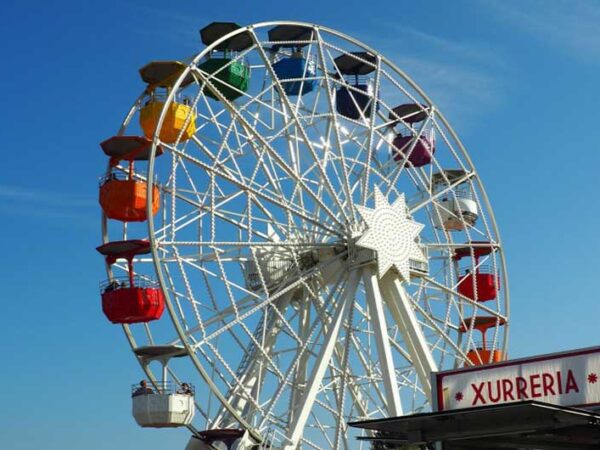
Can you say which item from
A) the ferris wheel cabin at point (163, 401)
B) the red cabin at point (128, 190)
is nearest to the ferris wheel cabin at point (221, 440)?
the ferris wheel cabin at point (163, 401)

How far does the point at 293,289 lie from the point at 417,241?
3829mm

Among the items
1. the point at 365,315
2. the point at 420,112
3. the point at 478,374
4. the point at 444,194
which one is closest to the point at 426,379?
the point at 365,315

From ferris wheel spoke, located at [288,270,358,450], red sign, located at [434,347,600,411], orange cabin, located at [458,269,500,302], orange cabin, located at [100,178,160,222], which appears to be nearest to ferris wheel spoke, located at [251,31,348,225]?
ferris wheel spoke, located at [288,270,358,450]

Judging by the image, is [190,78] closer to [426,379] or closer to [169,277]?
[169,277]

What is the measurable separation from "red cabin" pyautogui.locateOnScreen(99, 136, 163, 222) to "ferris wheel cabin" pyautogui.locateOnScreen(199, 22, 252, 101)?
241 cm

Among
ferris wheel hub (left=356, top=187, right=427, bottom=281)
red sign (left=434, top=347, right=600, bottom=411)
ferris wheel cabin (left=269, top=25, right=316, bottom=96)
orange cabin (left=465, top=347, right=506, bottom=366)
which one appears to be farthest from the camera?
orange cabin (left=465, top=347, right=506, bottom=366)

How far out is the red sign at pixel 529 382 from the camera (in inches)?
591

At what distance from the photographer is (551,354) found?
603 inches

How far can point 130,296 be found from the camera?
23562mm

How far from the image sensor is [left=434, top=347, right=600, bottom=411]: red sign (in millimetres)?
15023

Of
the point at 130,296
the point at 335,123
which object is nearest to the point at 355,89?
the point at 335,123

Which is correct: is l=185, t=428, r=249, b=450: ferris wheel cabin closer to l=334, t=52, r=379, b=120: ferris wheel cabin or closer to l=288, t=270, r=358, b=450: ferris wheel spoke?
l=288, t=270, r=358, b=450: ferris wheel spoke

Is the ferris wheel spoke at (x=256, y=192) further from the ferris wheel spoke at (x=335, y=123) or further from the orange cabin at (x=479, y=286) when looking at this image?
the orange cabin at (x=479, y=286)

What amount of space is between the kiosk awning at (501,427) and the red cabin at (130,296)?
921cm
